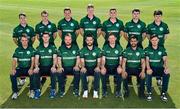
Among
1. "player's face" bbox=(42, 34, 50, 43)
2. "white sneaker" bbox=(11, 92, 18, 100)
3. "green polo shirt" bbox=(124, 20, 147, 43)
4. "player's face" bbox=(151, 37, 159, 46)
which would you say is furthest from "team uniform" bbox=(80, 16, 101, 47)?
"white sneaker" bbox=(11, 92, 18, 100)

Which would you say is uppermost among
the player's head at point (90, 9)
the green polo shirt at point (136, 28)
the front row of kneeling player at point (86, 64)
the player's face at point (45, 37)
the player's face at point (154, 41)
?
the player's head at point (90, 9)

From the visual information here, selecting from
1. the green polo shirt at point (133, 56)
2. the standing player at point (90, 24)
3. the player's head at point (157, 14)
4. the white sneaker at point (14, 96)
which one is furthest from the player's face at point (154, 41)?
the white sneaker at point (14, 96)

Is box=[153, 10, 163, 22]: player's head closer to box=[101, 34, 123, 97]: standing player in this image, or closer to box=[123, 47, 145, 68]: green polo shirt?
box=[123, 47, 145, 68]: green polo shirt

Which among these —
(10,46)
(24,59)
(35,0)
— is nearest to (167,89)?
(24,59)

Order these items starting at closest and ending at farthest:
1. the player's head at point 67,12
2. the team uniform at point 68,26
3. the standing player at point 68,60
Result: 1. the standing player at point 68,60
2. the player's head at point 67,12
3. the team uniform at point 68,26

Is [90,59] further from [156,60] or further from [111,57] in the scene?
[156,60]

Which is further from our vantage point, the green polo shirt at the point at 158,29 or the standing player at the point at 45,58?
the green polo shirt at the point at 158,29

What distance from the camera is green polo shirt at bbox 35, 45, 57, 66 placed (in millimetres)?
13039

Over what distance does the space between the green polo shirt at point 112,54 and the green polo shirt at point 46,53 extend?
5.59 feet

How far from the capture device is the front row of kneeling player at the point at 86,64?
498 inches

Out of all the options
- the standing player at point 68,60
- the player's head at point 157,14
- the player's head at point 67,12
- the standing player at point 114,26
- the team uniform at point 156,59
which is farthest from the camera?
the standing player at point 114,26

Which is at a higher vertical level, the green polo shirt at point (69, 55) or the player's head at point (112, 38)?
the player's head at point (112, 38)

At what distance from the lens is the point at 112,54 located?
509 inches

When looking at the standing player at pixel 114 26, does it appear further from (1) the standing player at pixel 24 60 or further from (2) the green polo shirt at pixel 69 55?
(1) the standing player at pixel 24 60
